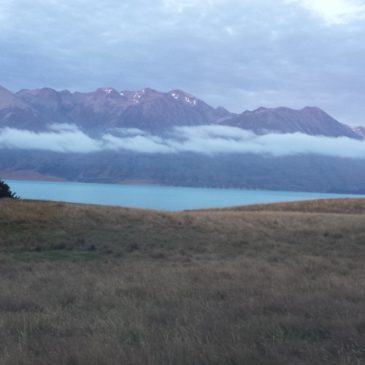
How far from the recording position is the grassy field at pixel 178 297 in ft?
23.4

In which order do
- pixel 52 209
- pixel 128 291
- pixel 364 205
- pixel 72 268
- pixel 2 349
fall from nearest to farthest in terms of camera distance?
1. pixel 2 349
2. pixel 128 291
3. pixel 72 268
4. pixel 52 209
5. pixel 364 205

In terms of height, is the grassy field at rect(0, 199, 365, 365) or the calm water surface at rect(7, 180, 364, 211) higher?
the calm water surface at rect(7, 180, 364, 211)

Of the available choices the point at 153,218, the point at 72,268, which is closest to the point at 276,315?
the point at 72,268

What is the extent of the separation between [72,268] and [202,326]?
31.0 feet

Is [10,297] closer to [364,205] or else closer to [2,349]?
[2,349]

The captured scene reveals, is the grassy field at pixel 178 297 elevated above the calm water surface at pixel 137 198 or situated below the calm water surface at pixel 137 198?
below

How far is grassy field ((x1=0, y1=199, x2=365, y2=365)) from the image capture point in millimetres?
7117

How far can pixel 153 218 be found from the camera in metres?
30.7

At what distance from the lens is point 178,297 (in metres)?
11.2

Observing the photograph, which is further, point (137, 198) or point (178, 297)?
point (137, 198)

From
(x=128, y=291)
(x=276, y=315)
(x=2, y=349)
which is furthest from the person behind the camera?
(x=128, y=291)

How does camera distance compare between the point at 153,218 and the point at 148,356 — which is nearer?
the point at 148,356

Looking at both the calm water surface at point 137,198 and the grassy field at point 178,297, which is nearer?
the grassy field at point 178,297

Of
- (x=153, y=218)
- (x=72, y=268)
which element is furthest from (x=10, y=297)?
(x=153, y=218)
